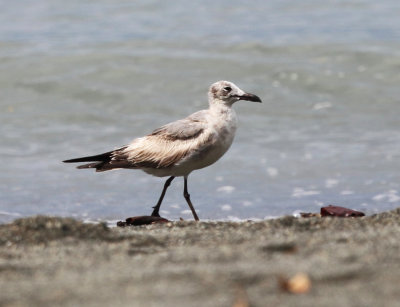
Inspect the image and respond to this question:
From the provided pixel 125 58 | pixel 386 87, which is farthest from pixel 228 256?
pixel 125 58

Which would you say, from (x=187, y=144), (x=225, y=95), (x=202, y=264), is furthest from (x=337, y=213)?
(x=202, y=264)

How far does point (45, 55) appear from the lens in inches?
601

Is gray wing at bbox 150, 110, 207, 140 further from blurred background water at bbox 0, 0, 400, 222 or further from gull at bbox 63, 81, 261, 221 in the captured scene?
blurred background water at bbox 0, 0, 400, 222

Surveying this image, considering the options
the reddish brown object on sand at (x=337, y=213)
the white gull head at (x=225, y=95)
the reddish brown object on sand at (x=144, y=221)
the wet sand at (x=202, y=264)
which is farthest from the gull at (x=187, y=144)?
the wet sand at (x=202, y=264)

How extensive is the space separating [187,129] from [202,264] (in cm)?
307

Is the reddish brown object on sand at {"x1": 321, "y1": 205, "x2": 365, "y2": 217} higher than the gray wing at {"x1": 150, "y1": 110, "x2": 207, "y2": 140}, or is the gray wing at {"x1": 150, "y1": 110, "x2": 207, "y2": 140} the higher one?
the gray wing at {"x1": 150, "y1": 110, "x2": 207, "y2": 140}

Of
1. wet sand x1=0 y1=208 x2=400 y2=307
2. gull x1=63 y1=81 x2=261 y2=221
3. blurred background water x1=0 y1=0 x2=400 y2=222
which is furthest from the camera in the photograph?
blurred background water x1=0 y1=0 x2=400 y2=222

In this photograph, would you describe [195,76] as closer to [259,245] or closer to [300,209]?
[300,209]

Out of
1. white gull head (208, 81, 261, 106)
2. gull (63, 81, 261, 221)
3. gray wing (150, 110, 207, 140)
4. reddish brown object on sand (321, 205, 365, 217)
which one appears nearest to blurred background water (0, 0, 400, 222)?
gull (63, 81, 261, 221)

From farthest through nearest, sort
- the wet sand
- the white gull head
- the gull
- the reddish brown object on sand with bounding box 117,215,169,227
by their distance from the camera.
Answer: the white gull head < the gull < the reddish brown object on sand with bounding box 117,215,169,227 < the wet sand

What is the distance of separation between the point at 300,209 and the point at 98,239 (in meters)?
3.72

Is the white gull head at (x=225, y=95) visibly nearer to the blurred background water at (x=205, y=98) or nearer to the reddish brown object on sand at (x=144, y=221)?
the reddish brown object on sand at (x=144, y=221)

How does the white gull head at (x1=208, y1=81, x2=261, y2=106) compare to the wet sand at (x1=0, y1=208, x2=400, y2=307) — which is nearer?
the wet sand at (x1=0, y1=208, x2=400, y2=307)

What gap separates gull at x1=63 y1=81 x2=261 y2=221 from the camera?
7035 mm
